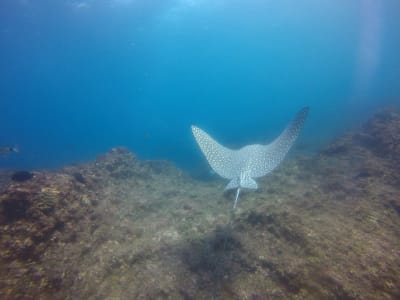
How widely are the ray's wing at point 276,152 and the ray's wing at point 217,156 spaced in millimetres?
533

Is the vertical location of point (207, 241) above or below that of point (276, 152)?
below

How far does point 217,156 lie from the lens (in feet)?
21.0

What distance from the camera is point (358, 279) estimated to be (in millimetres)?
3266

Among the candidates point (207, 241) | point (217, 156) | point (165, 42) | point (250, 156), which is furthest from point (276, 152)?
→ point (165, 42)

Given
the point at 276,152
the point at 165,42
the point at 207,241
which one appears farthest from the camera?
the point at 165,42

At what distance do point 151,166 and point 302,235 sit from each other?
9.68 metres

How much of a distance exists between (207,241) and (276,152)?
310 centimetres

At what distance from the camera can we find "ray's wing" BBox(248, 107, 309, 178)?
593cm

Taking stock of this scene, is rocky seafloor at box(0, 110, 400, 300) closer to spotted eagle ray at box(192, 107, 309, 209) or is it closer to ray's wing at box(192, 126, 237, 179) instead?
spotted eagle ray at box(192, 107, 309, 209)

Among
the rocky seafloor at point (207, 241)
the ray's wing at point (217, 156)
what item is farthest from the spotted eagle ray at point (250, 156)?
the rocky seafloor at point (207, 241)

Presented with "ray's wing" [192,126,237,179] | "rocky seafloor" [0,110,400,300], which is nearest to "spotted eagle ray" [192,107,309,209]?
"ray's wing" [192,126,237,179]

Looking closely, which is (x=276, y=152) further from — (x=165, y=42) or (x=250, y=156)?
(x=165, y=42)

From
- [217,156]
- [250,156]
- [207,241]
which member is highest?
[217,156]

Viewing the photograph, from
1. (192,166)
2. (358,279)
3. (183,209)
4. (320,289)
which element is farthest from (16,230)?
(192,166)
